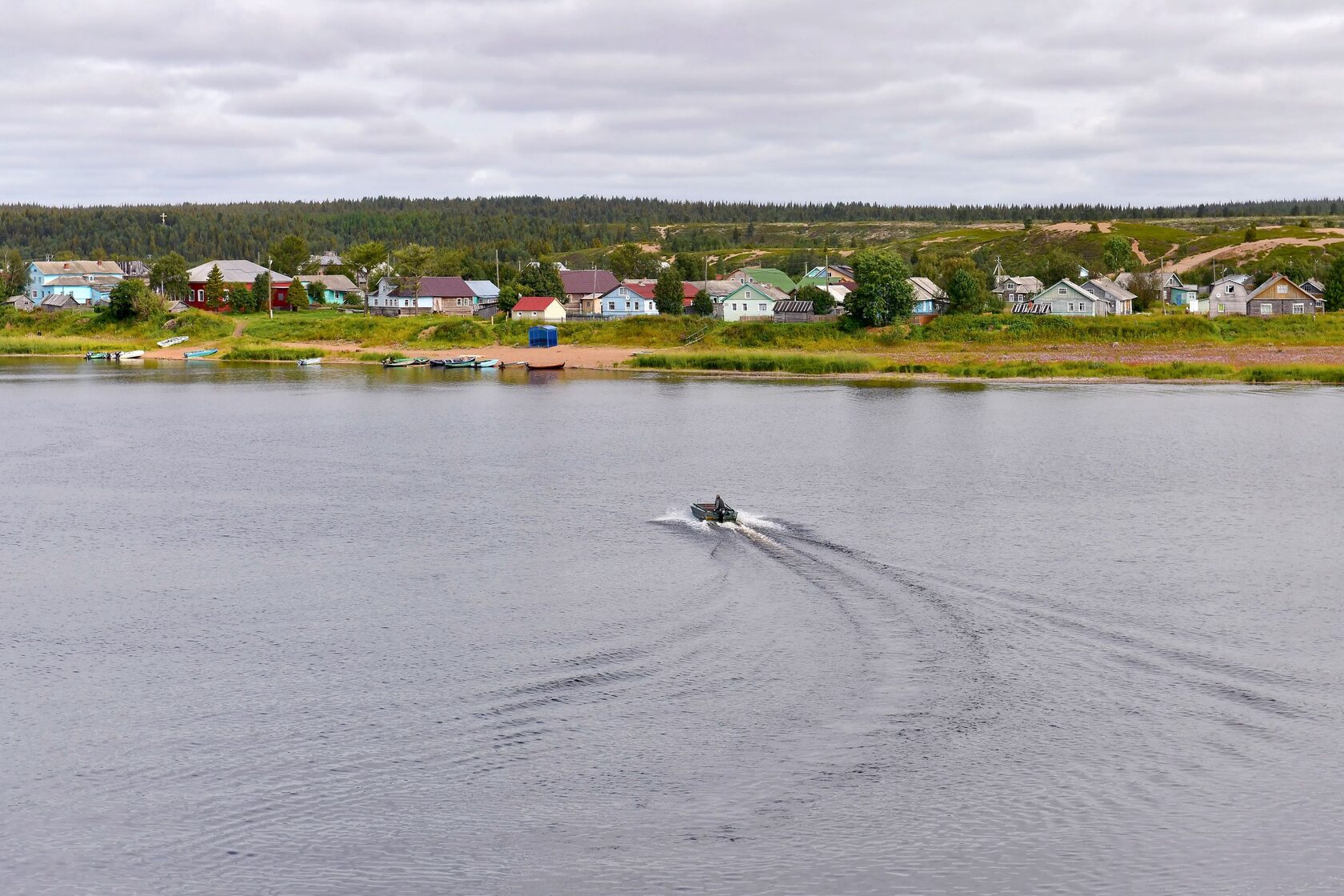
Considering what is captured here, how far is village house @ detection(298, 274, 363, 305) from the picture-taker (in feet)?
500

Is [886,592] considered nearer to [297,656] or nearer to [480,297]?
[297,656]

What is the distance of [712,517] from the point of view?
130 feet

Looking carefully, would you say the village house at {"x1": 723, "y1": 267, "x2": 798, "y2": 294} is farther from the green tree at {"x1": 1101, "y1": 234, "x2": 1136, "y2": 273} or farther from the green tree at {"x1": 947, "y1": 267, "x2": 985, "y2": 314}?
the green tree at {"x1": 947, "y1": 267, "x2": 985, "y2": 314}

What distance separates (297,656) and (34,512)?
20959mm

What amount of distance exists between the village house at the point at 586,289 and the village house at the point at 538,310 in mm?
4326

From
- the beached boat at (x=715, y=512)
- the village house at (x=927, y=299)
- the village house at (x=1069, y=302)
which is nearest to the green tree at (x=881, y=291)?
the village house at (x=927, y=299)

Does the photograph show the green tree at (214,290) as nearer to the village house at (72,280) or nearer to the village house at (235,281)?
the village house at (235,281)

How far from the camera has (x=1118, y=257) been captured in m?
160

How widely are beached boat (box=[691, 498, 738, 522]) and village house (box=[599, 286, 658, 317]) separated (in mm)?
91034

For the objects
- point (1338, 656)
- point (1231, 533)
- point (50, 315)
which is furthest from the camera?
point (50, 315)

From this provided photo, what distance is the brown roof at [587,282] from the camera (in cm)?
13662

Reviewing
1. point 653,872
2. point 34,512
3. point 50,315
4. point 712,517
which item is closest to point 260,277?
point 50,315

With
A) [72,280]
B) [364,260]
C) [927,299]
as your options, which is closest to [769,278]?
[927,299]

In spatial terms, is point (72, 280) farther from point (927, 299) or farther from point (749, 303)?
point (927, 299)
